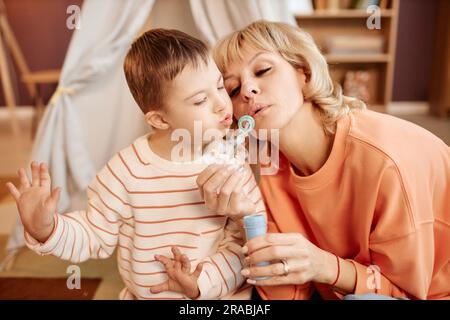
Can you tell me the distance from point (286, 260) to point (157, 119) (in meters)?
0.33

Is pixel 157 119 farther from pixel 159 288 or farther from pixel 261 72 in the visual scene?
pixel 159 288

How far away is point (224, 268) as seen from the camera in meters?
0.84

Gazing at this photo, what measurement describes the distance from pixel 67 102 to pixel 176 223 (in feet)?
2.37

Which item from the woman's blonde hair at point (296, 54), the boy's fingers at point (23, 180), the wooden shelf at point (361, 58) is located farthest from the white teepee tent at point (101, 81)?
the wooden shelf at point (361, 58)

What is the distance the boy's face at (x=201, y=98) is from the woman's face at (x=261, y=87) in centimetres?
5

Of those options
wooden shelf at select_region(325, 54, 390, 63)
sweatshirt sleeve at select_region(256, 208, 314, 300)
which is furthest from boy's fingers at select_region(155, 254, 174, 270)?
wooden shelf at select_region(325, 54, 390, 63)

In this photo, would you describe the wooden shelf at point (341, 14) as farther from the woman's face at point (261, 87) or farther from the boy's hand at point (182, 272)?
the boy's hand at point (182, 272)

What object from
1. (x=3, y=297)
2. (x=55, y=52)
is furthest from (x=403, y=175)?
(x=55, y=52)

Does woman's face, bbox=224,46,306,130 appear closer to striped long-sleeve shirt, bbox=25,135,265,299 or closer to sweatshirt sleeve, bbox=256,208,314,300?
striped long-sleeve shirt, bbox=25,135,265,299

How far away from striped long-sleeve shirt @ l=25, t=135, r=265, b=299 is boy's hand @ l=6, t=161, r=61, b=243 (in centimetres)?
6

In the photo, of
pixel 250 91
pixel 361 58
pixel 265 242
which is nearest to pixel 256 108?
pixel 250 91

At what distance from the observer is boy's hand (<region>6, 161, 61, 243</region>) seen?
722 mm

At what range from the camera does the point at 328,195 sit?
Answer: 0.84 metres

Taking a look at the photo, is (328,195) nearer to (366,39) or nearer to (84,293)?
(84,293)
